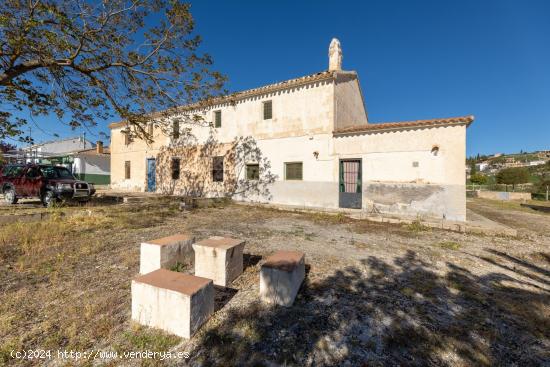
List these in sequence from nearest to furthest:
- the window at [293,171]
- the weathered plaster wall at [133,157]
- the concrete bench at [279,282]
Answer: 1. the concrete bench at [279,282]
2. the window at [293,171]
3. the weathered plaster wall at [133,157]

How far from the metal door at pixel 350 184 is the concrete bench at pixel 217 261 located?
7847mm

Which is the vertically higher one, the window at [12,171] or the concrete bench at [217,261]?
the window at [12,171]

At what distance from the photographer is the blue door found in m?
16.8

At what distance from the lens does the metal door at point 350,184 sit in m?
10.2

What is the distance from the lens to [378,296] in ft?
10.4

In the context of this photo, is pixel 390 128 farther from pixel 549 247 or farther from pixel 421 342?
pixel 421 342

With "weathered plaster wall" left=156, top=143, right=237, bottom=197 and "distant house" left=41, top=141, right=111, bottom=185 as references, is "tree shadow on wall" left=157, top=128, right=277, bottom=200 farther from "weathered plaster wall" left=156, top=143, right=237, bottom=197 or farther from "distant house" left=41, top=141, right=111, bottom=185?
"distant house" left=41, top=141, right=111, bottom=185

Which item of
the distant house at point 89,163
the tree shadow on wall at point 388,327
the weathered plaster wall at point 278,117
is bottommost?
the tree shadow on wall at point 388,327

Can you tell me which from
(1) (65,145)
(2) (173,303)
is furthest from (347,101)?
(1) (65,145)

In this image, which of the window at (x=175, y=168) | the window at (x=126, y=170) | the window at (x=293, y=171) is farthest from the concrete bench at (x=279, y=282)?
the window at (x=126, y=170)

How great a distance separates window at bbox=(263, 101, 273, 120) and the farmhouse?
5cm

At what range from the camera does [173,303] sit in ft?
7.53

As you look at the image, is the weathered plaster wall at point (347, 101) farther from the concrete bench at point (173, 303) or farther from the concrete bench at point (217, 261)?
the concrete bench at point (173, 303)

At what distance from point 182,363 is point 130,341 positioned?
627mm
